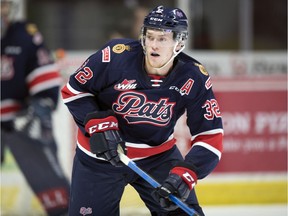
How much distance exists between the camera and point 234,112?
6.35 metres

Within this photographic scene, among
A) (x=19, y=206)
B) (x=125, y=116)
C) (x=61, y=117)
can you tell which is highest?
(x=125, y=116)

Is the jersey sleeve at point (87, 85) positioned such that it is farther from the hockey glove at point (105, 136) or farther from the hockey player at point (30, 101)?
the hockey player at point (30, 101)

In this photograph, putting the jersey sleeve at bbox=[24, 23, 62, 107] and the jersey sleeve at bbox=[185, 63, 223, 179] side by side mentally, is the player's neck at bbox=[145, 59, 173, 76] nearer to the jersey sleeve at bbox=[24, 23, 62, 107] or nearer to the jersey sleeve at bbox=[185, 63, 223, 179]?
the jersey sleeve at bbox=[185, 63, 223, 179]

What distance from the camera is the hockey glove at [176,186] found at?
3355 millimetres

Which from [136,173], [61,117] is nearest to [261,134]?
[61,117]

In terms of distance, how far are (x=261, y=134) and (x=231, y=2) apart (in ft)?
7.47

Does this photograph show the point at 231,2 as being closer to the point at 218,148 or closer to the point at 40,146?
the point at 40,146

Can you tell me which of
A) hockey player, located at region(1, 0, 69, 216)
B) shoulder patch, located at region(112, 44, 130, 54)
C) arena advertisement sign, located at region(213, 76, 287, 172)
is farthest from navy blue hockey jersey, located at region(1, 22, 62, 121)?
shoulder patch, located at region(112, 44, 130, 54)

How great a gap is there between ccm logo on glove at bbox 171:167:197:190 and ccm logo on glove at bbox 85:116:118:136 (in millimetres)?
323

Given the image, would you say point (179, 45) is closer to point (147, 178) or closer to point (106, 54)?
point (106, 54)

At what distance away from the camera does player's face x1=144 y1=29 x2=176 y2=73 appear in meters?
3.50

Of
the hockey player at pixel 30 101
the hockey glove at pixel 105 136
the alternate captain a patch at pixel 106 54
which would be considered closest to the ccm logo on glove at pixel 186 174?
the hockey glove at pixel 105 136

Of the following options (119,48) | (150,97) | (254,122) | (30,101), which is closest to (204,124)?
(150,97)

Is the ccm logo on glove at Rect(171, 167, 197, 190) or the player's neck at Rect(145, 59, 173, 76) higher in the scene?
the player's neck at Rect(145, 59, 173, 76)
